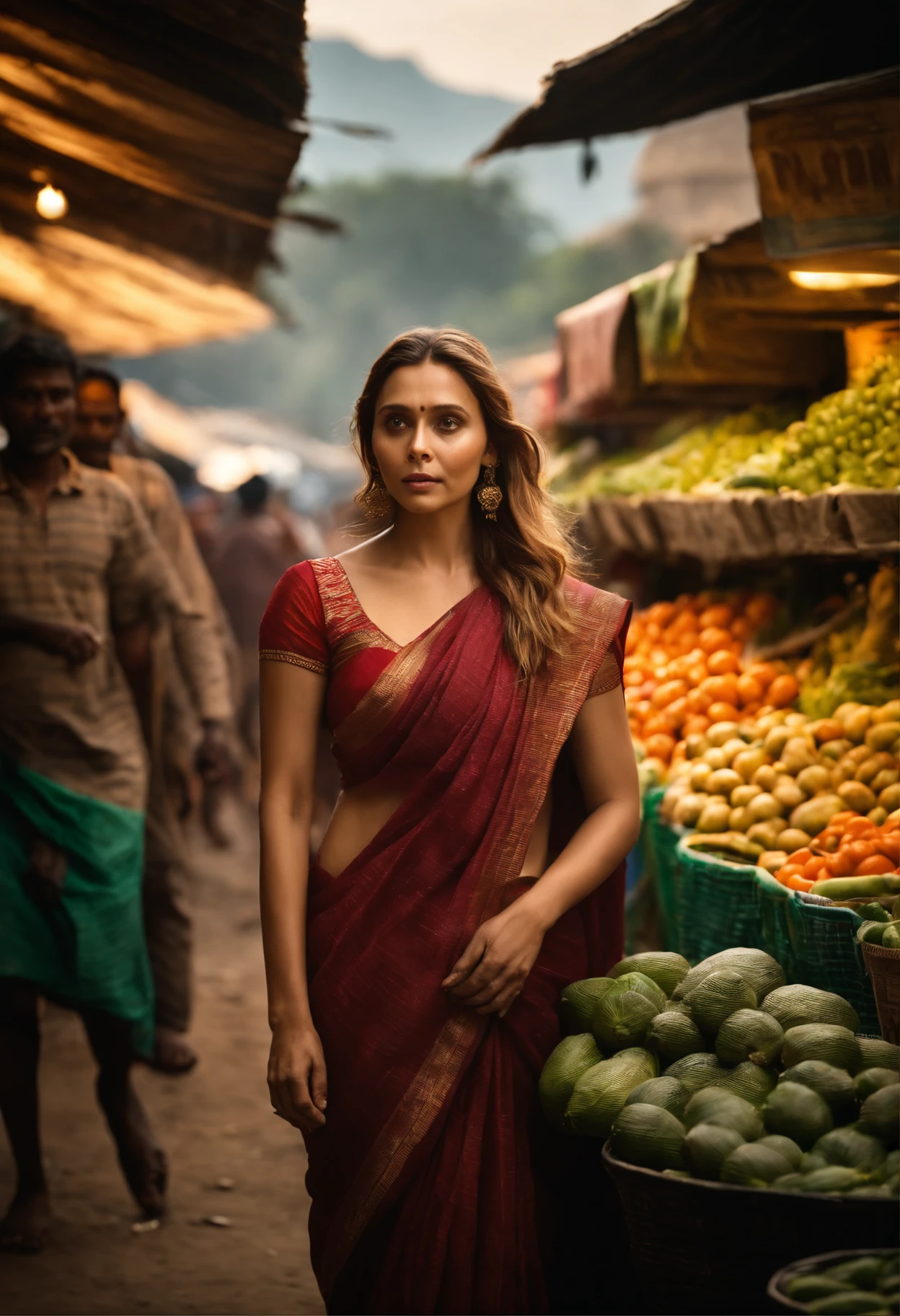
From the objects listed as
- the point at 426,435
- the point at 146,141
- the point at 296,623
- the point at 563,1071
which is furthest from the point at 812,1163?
the point at 146,141

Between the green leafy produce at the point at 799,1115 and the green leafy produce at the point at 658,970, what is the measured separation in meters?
0.55

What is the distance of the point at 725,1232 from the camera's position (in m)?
2.01

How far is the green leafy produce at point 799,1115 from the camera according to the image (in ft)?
7.02

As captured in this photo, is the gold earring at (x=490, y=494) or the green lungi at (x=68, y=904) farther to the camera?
the green lungi at (x=68, y=904)

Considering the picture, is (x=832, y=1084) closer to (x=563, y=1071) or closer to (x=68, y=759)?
(x=563, y=1071)

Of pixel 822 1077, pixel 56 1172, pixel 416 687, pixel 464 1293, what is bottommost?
pixel 56 1172

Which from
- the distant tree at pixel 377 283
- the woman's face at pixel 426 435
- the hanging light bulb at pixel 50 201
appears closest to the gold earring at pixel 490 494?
the woman's face at pixel 426 435

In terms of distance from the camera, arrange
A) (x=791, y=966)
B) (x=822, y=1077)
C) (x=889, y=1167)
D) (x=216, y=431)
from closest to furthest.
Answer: (x=889, y=1167), (x=822, y=1077), (x=791, y=966), (x=216, y=431)

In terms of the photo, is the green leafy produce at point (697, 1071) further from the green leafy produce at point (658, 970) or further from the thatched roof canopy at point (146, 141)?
the thatched roof canopy at point (146, 141)

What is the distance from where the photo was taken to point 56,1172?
4641 mm

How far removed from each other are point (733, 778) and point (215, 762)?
1749mm

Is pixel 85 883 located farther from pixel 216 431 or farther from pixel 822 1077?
pixel 216 431

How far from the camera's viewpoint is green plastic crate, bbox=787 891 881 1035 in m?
3.11

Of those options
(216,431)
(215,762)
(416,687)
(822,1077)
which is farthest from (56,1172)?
(216,431)
